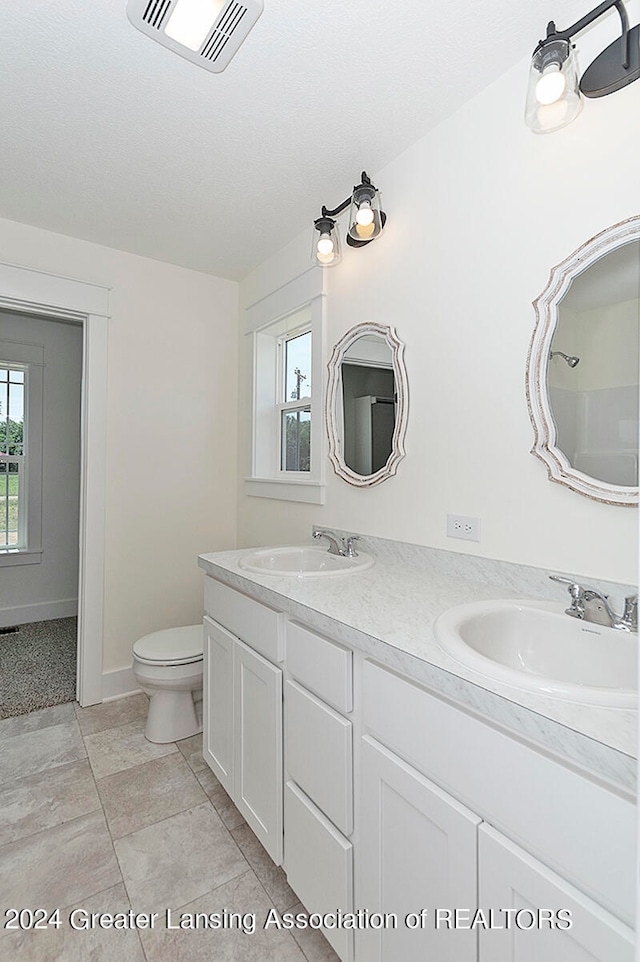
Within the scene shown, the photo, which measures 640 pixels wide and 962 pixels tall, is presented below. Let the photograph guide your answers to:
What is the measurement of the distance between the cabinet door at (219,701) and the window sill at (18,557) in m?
2.68

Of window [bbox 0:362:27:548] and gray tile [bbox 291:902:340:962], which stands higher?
window [bbox 0:362:27:548]

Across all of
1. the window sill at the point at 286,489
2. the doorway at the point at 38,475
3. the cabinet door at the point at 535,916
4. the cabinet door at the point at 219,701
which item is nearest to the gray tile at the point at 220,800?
the cabinet door at the point at 219,701

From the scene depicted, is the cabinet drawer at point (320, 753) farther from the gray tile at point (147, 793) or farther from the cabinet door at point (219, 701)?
the gray tile at point (147, 793)

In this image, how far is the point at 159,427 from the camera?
2752 millimetres

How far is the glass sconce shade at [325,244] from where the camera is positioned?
1934mm

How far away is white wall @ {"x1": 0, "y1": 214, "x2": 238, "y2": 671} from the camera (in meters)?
2.59

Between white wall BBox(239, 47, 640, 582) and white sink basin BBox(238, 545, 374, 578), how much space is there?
→ 178 mm

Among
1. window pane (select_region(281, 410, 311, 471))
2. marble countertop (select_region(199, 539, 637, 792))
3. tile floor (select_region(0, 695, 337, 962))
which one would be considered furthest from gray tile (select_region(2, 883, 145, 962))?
window pane (select_region(281, 410, 311, 471))

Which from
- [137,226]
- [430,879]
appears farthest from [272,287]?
[430,879]

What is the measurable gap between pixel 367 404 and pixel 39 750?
2.06 meters

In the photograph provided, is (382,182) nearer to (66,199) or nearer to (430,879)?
(66,199)

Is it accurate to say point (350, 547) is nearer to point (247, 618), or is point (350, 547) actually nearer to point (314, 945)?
point (247, 618)

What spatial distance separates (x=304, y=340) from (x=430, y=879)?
2.24m

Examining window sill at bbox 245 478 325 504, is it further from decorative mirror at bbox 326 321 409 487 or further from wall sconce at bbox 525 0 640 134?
wall sconce at bbox 525 0 640 134
